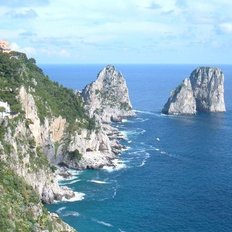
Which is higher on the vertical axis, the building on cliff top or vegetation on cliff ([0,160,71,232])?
the building on cliff top

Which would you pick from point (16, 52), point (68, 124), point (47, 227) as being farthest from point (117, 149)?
point (47, 227)

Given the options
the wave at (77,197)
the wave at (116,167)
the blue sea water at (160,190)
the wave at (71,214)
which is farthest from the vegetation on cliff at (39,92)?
the wave at (71,214)

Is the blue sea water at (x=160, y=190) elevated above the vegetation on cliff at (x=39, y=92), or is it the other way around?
the vegetation on cliff at (x=39, y=92)

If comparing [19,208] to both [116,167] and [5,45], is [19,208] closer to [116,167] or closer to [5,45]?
[116,167]

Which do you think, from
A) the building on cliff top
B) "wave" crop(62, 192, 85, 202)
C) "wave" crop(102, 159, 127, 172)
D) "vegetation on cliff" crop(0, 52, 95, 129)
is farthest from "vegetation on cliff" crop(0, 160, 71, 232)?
the building on cliff top

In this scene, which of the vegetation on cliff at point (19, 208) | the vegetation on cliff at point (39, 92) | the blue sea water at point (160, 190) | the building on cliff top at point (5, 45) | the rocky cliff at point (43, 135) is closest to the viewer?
the vegetation on cliff at point (19, 208)

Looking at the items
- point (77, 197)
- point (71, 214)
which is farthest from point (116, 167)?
point (71, 214)

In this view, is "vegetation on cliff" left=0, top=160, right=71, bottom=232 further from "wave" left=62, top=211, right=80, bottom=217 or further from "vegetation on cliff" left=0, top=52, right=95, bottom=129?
"vegetation on cliff" left=0, top=52, right=95, bottom=129

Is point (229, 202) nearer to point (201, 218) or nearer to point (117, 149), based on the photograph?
point (201, 218)

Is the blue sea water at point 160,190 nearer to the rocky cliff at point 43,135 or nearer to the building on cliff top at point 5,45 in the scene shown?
the rocky cliff at point 43,135

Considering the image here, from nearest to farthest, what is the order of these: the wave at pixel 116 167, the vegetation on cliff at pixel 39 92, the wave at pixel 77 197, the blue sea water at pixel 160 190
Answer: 1. the blue sea water at pixel 160 190
2. the wave at pixel 77 197
3. the vegetation on cliff at pixel 39 92
4. the wave at pixel 116 167

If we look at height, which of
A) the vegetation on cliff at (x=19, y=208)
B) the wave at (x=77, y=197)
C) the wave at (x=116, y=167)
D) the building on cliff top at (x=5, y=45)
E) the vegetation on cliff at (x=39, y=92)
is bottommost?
the wave at (x=77, y=197)

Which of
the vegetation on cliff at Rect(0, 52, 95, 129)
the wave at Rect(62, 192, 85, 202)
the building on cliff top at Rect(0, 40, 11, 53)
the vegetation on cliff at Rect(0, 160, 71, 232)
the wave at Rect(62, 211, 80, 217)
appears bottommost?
the wave at Rect(62, 211, 80, 217)
